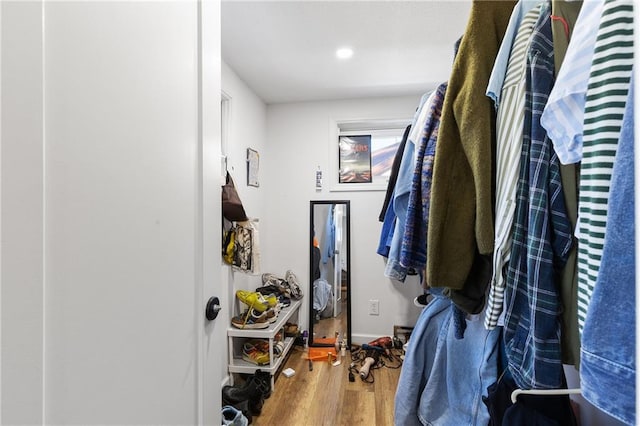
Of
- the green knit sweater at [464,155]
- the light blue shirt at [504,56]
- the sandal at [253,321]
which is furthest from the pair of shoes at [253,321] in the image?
the light blue shirt at [504,56]

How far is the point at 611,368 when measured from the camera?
0.29 metres

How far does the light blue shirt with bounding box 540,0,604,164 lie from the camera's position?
396 millimetres

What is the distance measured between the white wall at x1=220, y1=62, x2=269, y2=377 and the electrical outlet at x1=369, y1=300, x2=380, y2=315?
3.58 ft

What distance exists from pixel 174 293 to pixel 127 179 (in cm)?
34

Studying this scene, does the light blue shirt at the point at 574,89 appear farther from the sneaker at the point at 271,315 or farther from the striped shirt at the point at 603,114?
the sneaker at the point at 271,315

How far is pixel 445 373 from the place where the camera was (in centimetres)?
108

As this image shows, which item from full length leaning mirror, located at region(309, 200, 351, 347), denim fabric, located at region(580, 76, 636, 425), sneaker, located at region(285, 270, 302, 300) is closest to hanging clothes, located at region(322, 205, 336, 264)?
full length leaning mirror, located at region(309, 200, 351, 347)

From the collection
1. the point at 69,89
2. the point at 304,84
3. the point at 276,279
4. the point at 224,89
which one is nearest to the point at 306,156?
the point at 304,84

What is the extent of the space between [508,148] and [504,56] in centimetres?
21

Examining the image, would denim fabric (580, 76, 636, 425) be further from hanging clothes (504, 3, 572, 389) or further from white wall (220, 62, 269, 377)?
white wall (220, 62, 269, 377)

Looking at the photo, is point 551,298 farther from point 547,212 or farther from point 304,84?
point 304,84

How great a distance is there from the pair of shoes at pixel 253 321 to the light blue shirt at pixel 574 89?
6.41 ft

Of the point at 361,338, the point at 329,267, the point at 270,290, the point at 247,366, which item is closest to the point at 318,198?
the point at 329,267

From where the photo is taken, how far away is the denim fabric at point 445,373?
88cm
